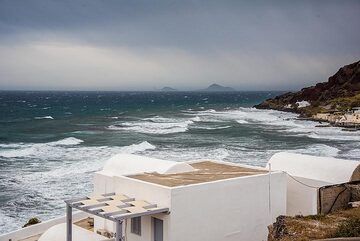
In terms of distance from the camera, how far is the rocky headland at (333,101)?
79250mm

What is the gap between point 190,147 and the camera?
170ft

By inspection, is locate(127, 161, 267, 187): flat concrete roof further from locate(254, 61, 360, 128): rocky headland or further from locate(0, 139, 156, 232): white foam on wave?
locate(254, 61, 360, 128): rocky headland

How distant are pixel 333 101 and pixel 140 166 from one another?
3342 inches

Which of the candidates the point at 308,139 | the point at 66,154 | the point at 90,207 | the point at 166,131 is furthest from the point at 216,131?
the point at 90,207

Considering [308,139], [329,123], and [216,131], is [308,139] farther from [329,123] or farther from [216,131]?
[329,123]

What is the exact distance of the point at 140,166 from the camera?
63.8 ft

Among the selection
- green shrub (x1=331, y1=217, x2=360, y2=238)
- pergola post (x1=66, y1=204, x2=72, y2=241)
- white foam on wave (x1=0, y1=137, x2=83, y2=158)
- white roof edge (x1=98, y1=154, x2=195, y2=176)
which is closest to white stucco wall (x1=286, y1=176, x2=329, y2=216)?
white roof edge (x1=98, y1=154, x2=195, y2=176)

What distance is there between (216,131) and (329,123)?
1788 centimetres

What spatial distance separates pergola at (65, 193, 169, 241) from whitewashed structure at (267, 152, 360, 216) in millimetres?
5946

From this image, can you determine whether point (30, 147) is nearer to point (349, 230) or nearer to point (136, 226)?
point (136, 226)

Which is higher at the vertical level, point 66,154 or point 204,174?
point 204,174

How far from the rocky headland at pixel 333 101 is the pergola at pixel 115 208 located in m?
60.1

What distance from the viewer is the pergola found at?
13.9m

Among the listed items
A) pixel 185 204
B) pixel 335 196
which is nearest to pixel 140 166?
pixel 185 204
